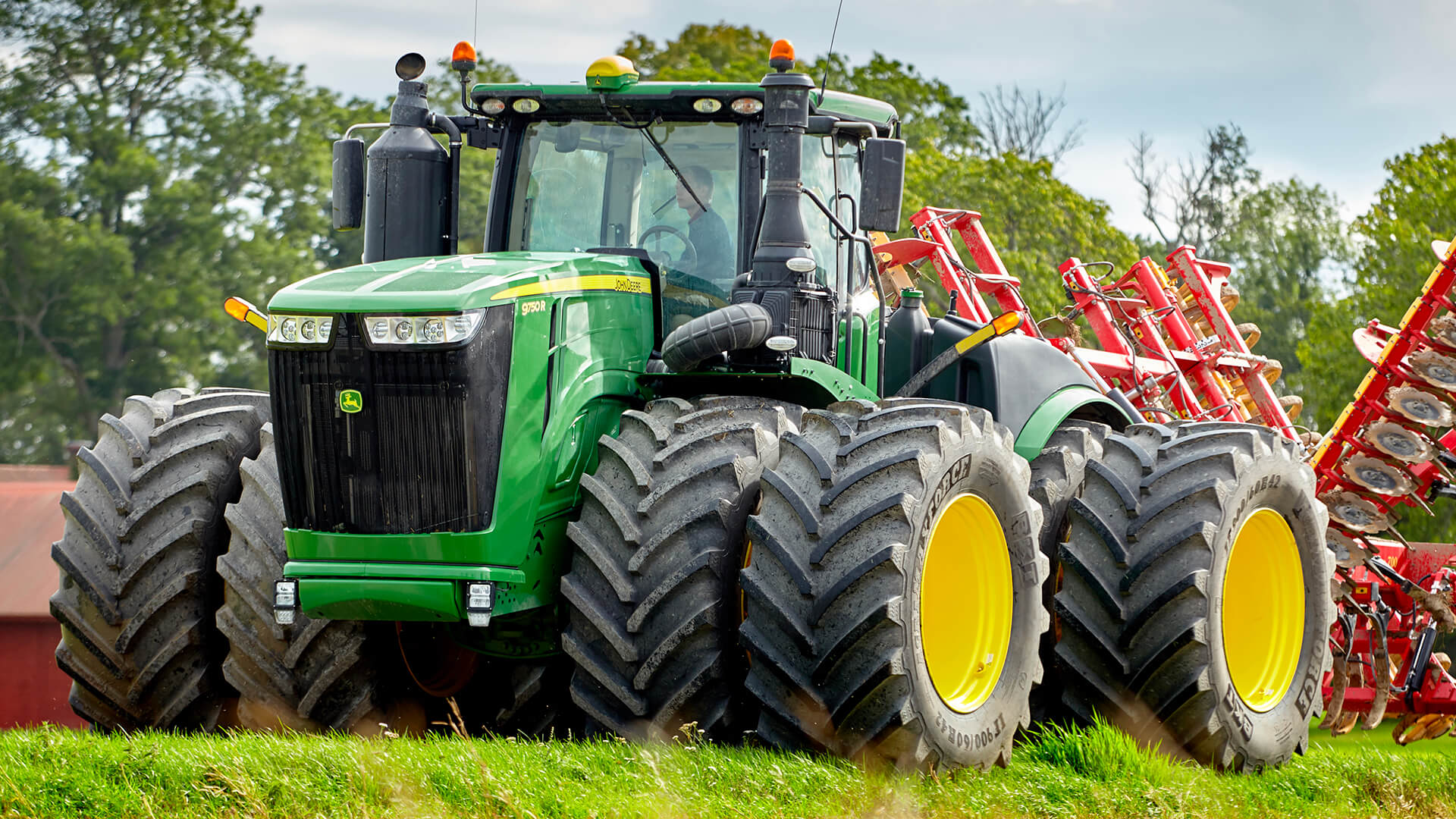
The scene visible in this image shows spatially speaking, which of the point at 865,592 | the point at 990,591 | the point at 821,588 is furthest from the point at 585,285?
the point at 990,591

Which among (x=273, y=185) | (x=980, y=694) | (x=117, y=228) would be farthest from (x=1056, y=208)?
(x=980, y=694)

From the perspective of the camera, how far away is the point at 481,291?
20.5 feet

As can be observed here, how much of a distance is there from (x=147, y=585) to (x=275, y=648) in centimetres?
68

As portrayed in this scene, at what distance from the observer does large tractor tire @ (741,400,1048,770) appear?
233 inches

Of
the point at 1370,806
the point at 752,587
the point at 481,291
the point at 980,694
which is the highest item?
the point at 481,291

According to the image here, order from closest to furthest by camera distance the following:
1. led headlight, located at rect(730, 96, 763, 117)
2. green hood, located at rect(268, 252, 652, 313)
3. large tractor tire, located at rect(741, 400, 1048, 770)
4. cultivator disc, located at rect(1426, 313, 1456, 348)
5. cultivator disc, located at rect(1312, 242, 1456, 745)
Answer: large tractor tire, located at rect(741, 400, 1048, 770)
green hood, located at rect(268, 252, 652, 313)
led headlight, located at rect(730, 96, 763, 117)
cultivator disc, located at rect(1312, 242, 1456, 745)
cultivator disc, located at rect(1426, 313, 1456, 348)

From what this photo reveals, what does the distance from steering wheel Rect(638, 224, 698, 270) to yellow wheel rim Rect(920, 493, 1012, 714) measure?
67.1 inches

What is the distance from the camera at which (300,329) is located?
250 inches

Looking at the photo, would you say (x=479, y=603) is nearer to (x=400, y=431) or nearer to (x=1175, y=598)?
(x=400, y=431)

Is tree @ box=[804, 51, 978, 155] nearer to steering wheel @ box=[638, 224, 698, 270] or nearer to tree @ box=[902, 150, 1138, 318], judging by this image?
tree @ box=[902, 150, 1138, 318]

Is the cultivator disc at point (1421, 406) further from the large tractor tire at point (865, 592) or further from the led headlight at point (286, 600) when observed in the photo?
the led headlight at point (286, 600)

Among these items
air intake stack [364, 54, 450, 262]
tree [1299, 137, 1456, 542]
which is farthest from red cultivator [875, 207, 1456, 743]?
tree [1299, 137, 1456, 542]

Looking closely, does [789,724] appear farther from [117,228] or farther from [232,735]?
[117,228]

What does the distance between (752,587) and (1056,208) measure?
2785 cm
